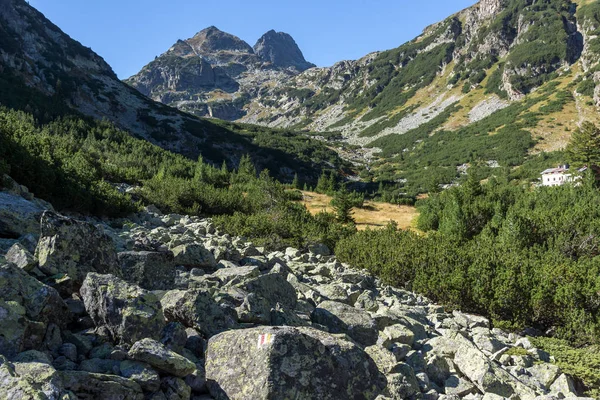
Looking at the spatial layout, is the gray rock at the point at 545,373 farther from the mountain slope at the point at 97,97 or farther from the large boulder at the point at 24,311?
the mountain slope at the point at 97,97

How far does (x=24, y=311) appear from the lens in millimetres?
2793

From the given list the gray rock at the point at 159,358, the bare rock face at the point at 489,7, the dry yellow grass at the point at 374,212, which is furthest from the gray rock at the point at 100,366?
the bare rock face at the point at 489,7

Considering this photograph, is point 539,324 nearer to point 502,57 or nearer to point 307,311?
point 307,311

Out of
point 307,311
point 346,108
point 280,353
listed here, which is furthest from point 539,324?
point 346,108

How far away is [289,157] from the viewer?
70.6 metres

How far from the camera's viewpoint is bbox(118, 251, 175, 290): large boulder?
4.91 m

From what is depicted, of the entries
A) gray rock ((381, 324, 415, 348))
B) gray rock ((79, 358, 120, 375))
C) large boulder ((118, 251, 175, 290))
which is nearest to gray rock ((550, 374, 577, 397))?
gray rock ((381, 324, 415, 348))

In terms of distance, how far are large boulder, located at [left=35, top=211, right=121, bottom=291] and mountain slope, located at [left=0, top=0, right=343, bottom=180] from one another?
4788 centimetres

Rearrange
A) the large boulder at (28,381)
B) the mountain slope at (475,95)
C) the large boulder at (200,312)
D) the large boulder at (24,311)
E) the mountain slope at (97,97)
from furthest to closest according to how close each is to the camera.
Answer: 1. the mountain slope at (475,95)
2. the mountain slope at (97,97)
3. the large boulder at (200,312)
4. the large boulder at (24,311)
5. the large boulder at (28,381)

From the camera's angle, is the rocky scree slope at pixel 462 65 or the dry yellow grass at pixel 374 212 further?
the rocky scree slope at pixel 462 65

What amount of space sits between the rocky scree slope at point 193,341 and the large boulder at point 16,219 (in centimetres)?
2

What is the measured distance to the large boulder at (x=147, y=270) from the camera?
4906mm

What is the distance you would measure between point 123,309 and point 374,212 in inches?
1173

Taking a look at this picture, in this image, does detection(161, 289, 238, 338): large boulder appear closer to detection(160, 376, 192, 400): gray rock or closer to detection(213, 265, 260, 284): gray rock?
detection(160, 376, 192, 400): gray rock
